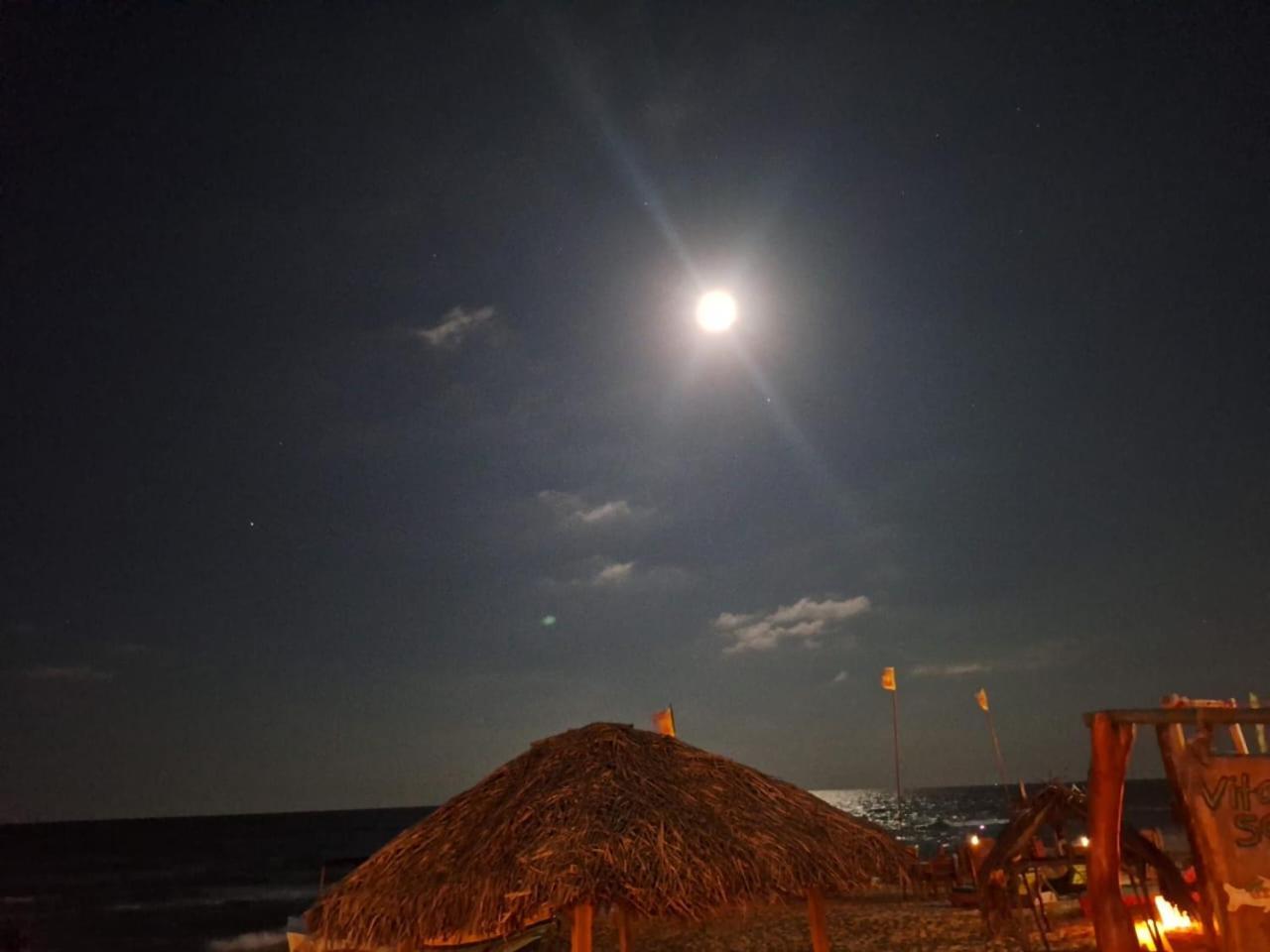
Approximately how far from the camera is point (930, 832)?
7400 centimetres

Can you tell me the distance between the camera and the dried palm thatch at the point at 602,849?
6.39 metres

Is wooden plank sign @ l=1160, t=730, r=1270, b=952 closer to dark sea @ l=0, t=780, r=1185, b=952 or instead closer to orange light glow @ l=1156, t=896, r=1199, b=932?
orange light glow @ l=1156, t=896, r=1199, b=932

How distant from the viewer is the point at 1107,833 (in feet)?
19.5

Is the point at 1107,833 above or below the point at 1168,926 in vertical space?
above

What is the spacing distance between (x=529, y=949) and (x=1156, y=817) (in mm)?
84455

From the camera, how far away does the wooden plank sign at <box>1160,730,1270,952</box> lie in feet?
17.5

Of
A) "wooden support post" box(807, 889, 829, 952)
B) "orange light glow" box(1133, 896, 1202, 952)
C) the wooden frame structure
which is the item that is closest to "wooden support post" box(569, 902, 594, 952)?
"wooden support post" box(807, 889, 829, 952)

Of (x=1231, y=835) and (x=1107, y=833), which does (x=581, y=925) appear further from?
(x=1231, y=835)

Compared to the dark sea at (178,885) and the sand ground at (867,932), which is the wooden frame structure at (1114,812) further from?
the dark sea at (178,885)

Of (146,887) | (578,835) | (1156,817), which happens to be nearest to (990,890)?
(578,835)

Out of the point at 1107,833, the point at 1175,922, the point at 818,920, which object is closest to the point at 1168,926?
the point at 1175,922

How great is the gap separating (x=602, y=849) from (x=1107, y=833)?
3.43 m

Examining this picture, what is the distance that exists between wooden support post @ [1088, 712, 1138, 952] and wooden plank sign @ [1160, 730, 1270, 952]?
0.38 meters

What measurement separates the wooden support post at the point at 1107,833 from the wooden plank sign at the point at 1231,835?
381mm
